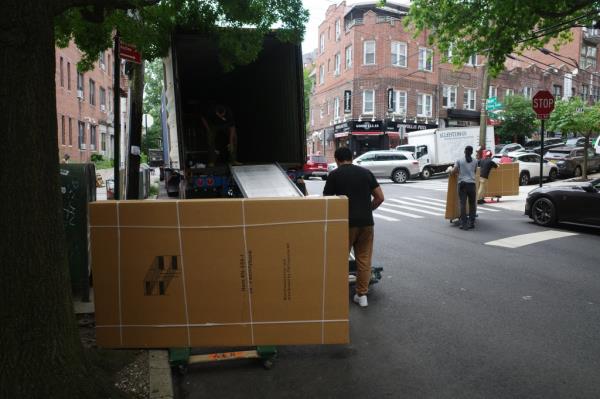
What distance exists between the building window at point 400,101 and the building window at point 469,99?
6924 millimetres

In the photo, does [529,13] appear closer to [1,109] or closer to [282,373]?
[282,373]

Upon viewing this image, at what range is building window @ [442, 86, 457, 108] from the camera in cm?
4359

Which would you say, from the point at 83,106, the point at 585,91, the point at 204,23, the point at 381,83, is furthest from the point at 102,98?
the point at 585,91

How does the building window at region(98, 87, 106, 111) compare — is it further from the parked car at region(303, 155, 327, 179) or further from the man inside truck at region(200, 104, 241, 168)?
the man inside truck at region(200, 104, 241, 168)

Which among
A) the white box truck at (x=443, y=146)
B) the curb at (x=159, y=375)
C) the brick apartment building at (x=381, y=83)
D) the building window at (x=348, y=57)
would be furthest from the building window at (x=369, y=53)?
the curb at (x=159, y=375)

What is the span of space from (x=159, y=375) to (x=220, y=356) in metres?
0.52

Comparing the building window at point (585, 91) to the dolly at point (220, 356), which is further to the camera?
the building window at point (585, 91)

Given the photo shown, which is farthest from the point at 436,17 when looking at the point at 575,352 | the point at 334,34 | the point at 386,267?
the point at 334,34

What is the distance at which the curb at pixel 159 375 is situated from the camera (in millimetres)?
3768

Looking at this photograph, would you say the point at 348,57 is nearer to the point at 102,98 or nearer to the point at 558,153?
the point at 558,153

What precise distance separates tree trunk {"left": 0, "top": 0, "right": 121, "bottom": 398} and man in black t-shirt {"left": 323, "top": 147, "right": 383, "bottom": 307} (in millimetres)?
3239

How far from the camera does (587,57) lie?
184ft

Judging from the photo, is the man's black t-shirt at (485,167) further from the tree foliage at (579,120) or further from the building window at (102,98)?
the building window at (102,98)

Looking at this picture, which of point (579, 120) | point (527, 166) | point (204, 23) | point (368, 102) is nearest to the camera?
point (204, 23)
